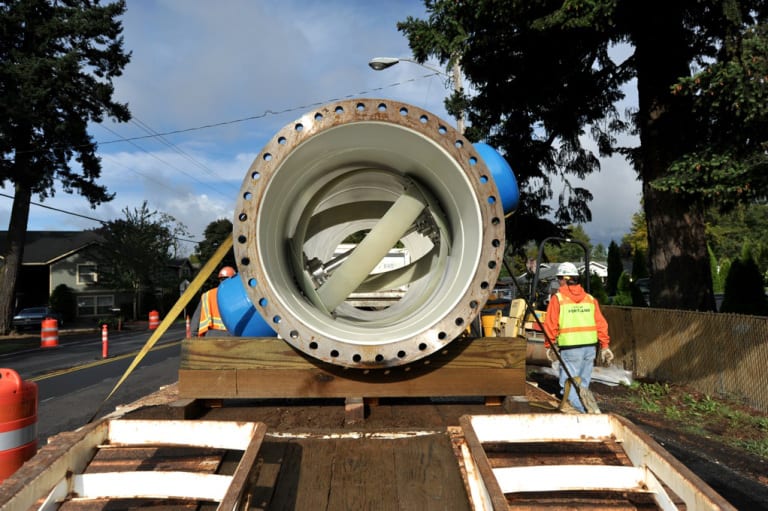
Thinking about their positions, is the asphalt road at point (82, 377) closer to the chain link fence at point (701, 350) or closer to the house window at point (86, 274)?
the chain link fence at point (701, 350)

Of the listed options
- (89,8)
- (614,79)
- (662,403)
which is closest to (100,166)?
(89,8)

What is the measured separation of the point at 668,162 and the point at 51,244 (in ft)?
144

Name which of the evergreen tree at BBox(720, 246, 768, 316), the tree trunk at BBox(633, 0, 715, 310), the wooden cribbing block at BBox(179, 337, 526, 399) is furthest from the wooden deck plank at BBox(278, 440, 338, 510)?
the evergreen tree at BBox(720, 246, 768, 316)

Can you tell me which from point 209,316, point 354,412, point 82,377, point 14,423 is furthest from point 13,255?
point 354,412

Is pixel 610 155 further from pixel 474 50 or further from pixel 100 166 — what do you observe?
pixel 100 166

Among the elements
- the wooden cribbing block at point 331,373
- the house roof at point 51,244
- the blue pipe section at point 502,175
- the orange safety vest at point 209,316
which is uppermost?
the house roof at point 51,244

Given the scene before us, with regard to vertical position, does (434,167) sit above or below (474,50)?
below

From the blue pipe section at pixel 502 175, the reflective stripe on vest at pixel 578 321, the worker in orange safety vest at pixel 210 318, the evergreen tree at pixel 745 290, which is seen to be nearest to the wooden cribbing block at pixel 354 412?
the blue pipe section at pixel 502 175

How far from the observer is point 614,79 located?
486 inches

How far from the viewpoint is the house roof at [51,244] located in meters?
38.5

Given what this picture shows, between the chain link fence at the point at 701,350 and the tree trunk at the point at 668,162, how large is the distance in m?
0.91

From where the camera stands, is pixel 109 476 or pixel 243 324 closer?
pixel 109 476

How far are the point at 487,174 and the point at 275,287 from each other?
1.19m

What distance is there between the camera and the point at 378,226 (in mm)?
3248
